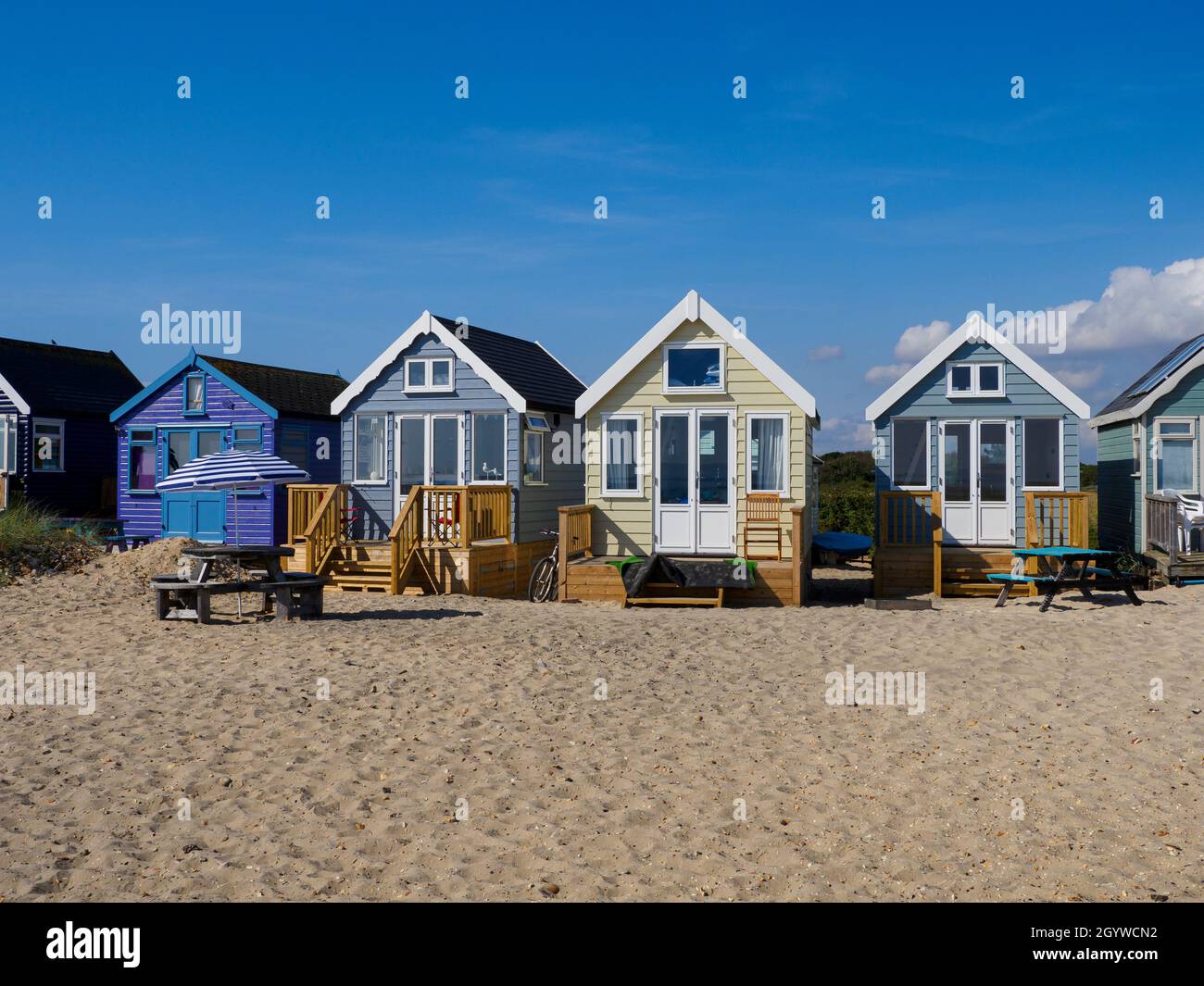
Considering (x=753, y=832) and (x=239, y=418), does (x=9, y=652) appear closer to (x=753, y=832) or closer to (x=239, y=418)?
(x=753, y=832)

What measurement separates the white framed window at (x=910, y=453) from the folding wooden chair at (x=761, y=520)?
10.8ft

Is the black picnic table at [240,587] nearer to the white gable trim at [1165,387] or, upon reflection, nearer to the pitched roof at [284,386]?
the pitched roof at [284,386]

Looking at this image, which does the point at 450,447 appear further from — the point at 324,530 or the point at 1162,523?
the point at 1162,523

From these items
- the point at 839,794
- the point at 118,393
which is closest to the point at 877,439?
the point at 839,794

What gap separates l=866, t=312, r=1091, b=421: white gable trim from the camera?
18625 millimetres

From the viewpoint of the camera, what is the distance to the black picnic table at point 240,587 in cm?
1351

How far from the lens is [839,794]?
727 centimetres

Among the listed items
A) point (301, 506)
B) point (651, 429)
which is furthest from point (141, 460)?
point (651, 429)

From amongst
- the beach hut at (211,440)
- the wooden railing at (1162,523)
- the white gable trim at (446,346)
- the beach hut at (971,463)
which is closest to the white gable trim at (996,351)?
the beach hut at (971,463)

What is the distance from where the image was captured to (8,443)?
2622 centimetres

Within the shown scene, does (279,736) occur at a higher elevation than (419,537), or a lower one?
lower

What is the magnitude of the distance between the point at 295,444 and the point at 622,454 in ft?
30.2

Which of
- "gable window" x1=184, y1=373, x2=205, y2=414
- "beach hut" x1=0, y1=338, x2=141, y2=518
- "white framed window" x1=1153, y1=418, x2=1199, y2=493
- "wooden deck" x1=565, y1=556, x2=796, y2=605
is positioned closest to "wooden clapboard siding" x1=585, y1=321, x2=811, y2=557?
"wooden deck" x1=565, y1=556, x2=796, y2=605

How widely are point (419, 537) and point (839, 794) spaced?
1158 centimetres
